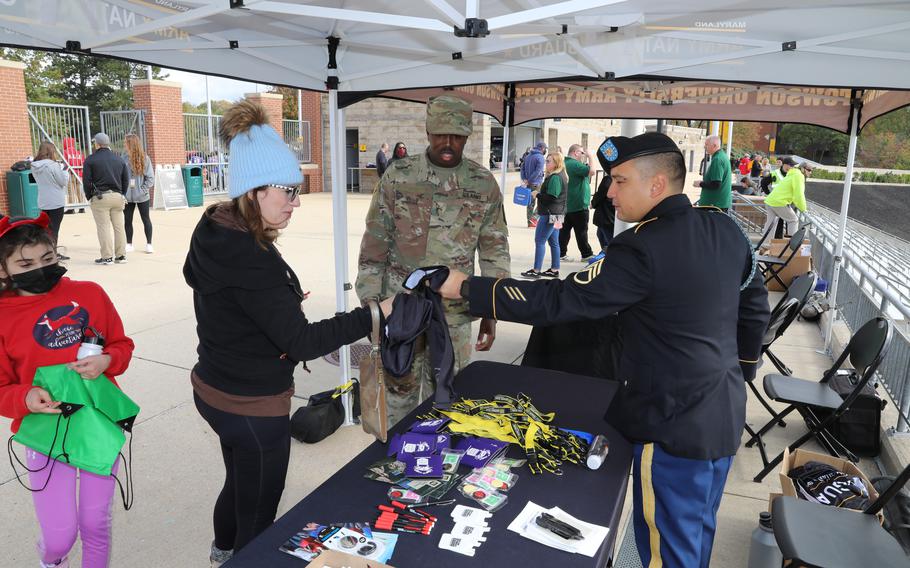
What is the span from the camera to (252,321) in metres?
2.02

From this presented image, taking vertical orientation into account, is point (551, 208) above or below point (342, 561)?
above

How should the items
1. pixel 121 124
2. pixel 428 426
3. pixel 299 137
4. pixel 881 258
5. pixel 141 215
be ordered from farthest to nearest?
pixel 299 137 < pixel 121 124 < pixel 881 258 < pixel 141 215 < pixel 428 426

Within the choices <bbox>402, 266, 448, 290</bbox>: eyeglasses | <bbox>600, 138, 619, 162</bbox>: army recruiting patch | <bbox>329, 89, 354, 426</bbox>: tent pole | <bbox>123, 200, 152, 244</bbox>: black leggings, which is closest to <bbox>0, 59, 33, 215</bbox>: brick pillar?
<bbox>123, 200, 152, 244</bbox>: black leggings

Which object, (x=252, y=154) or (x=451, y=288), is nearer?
(x=252, y=154)

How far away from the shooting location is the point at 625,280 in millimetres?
2035

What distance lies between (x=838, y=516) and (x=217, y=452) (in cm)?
348

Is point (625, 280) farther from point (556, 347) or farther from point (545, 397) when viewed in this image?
point (556, 347)

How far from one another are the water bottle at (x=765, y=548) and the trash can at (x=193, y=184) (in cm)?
1641

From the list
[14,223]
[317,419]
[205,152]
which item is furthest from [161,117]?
[14,223]

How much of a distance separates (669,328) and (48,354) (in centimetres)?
217

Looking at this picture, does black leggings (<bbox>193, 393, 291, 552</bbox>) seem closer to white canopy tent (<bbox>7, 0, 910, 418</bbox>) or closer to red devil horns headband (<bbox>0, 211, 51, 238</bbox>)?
red devil horns headband (<bbox>0, 211, 51, 238</bbox>)

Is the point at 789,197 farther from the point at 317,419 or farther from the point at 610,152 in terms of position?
the point at 610,152

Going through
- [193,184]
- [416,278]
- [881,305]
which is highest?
[193,184]

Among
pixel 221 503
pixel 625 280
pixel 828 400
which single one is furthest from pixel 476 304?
pixel 828 400
